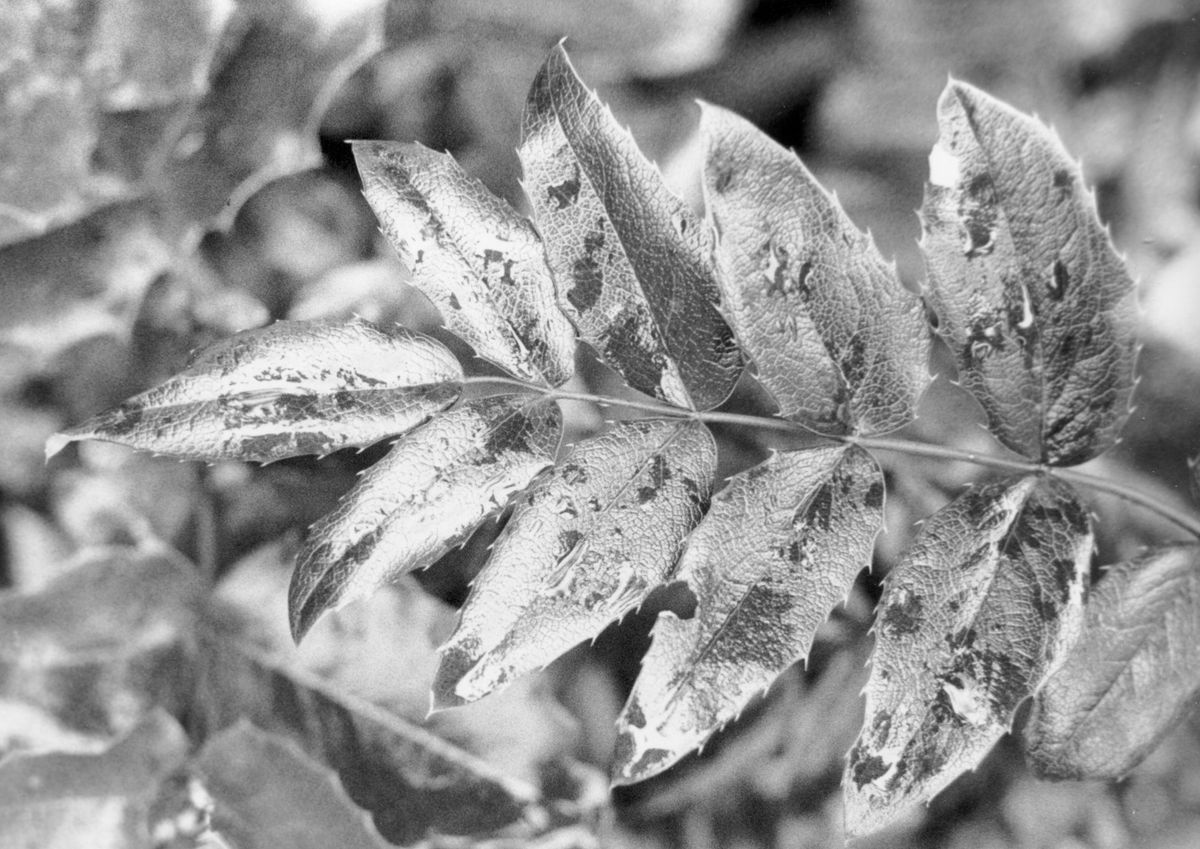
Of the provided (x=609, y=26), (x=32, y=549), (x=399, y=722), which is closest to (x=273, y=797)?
(x=399, y=722)

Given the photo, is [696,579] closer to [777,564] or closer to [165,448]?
[777,564]

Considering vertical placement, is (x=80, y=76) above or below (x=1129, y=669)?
above

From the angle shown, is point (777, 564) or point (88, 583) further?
point (88, 583)

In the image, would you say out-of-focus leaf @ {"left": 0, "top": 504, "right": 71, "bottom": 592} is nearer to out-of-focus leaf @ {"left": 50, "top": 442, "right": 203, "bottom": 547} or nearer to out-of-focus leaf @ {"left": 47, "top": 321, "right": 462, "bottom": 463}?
out-of-focus leaf @ {"left": 50, "top": 442, "right": 203, "bottom": 547}

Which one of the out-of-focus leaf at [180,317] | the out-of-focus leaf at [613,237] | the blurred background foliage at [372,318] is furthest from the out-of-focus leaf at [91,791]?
A: the out-of-focus leaf at [613,237]

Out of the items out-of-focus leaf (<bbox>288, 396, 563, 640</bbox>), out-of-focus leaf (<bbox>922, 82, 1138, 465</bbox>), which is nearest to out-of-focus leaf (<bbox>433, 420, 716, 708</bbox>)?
out-of-focus leaf (<bbox>288, 396, 563, 640</bbox>)

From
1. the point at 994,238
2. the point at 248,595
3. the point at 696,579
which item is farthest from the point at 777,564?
the point at 248,595

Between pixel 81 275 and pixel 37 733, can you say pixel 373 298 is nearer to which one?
pixel 81 275
